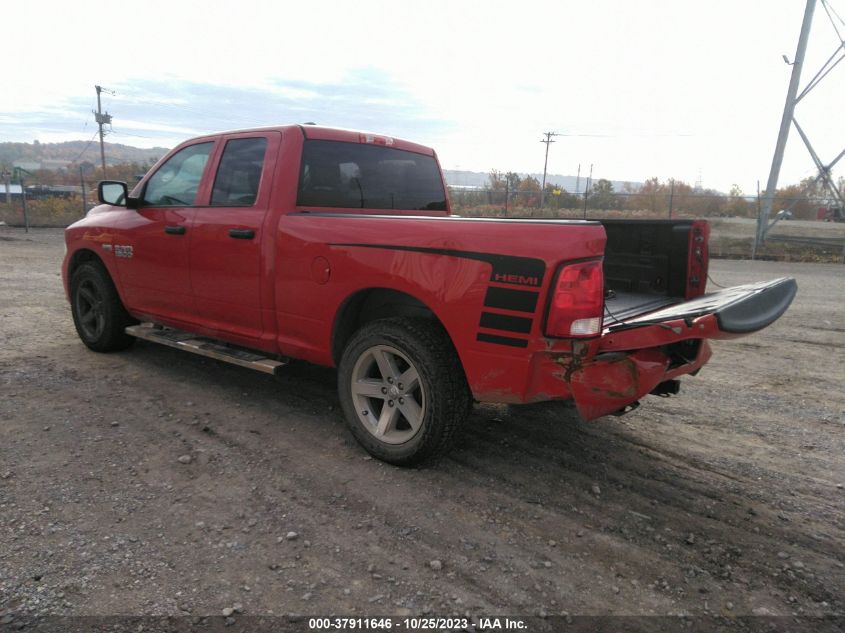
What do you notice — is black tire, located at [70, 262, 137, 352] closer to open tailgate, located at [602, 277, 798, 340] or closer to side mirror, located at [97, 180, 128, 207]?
side mirror, located at [97, 180, 128, 207]

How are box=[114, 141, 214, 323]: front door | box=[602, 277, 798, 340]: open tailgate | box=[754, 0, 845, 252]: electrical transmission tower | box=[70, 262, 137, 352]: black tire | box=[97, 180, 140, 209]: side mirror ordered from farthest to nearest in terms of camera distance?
1. box=[754, 0, 845, 252]: electrical transmission tower
2. box=[70, 262, 137, 352]: black tire
3. box=[97, 180, 140, 209]: side mirror
4. box=[114, 141, 214, 323]: front door
5. box=[602, 277, 798, 340]: open tailgate

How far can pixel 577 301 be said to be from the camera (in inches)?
109

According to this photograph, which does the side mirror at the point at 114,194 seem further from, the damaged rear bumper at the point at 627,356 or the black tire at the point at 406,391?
the damaged rear bumper at the point at 627,356

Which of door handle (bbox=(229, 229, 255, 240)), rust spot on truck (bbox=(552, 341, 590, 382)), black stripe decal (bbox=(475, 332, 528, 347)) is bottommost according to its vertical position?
rust spot on truck (bbox=(552, 341, 590, 382))

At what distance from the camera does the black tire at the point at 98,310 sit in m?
5.48

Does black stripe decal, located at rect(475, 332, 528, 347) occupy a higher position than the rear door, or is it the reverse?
the rear door

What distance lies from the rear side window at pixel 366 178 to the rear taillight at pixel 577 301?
6.55 ft

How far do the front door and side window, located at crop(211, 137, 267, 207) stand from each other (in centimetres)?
20

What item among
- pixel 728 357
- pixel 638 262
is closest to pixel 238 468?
pixel 638 262

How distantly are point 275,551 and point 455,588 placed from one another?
32.7 inches

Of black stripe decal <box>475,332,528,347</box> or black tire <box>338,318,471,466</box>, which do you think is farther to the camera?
black tire <box>338,318,471,466</box>

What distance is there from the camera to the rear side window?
161 inches

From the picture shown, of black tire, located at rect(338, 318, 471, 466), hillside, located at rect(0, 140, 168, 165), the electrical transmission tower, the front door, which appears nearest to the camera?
black tire, located at rect(338, 318, 471, 466)

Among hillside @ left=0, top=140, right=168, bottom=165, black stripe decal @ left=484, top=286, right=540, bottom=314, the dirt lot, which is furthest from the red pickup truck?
hillside @ left=0, top=140, right=168, bottom=165
